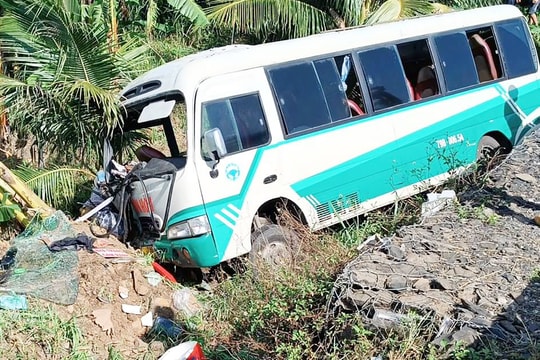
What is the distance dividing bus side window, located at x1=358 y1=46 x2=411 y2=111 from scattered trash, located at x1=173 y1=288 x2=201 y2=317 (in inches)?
122

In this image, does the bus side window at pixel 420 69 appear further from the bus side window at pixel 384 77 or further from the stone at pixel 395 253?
the stone at pixel 395 253

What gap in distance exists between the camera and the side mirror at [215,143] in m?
7.00

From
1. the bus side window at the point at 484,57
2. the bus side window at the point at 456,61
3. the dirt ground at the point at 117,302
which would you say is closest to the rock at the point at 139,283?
the dirt ground at the point at 117,302

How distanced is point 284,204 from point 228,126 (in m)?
1.08

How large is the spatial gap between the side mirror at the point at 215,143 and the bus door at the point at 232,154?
0.24 ft

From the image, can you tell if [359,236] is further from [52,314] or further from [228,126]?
[52,314]

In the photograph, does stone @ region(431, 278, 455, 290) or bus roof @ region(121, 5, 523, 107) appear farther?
bus roof @ region(121, 5, 523, 107)

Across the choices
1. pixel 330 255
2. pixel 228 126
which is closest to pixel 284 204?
pixel 228 126

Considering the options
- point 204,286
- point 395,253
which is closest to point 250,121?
point 204,286

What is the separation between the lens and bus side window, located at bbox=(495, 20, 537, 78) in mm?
9812

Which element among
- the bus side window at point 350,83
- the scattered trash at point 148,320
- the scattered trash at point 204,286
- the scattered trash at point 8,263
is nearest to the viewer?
the scattered trash at point 148,320

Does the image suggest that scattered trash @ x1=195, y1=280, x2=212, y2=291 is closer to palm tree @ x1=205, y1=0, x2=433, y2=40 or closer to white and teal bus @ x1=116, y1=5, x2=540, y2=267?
white and teal bus @ x1=116, y1=5, x2=540, y2=267

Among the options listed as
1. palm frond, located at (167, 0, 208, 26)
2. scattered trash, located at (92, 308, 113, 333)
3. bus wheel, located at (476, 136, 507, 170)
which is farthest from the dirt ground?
palm frond, located at (167, 0, 208, 26)

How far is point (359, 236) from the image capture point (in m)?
7.81
